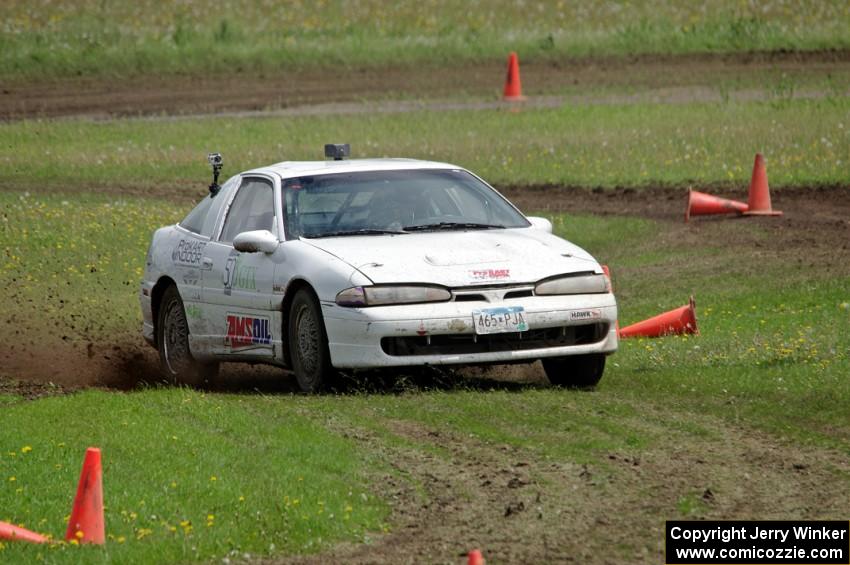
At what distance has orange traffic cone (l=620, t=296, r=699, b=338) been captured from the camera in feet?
43.4

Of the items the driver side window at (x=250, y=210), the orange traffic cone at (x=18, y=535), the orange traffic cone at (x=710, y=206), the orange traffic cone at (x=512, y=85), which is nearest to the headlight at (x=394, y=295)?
the driver side window at (x=250, y=210)

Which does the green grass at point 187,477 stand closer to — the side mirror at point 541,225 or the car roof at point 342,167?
the car roof at point 342,167

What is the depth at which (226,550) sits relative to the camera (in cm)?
719

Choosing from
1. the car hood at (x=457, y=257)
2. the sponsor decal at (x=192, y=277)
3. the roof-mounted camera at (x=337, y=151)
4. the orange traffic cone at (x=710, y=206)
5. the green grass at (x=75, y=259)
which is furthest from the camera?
the orange traffic cone at (x=710, y=206)

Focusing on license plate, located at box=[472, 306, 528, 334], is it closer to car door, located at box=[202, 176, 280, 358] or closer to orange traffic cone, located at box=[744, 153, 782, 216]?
car door, located at box=[202, 176, 280, 358]

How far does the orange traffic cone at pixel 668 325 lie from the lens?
13.2 metres

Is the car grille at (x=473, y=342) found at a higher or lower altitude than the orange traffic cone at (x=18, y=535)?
higher

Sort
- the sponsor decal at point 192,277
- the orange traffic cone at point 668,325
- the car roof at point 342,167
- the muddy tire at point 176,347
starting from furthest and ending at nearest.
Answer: the orange traffic cone at point 668,325
the muddy tire at point 176,347
the sponsor decal at point 192,277
the car roof at point 342,167

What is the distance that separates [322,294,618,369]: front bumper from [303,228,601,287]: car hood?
0.17 metres

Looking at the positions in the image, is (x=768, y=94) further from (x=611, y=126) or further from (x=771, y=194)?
(x=771, y=194)

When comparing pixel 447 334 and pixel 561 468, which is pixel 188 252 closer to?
pixel 447 334

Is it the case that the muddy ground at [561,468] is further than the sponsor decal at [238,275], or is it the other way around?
the sponsor decal at [238,275]

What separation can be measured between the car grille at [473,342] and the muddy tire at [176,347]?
8.32 feet

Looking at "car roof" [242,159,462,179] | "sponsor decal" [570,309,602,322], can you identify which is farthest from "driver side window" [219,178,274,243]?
"sponsor decal" [570,309,602,322]
